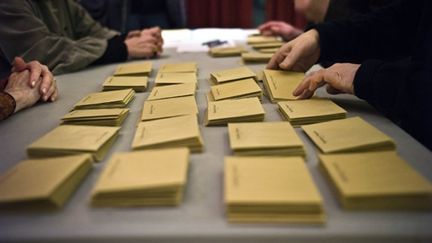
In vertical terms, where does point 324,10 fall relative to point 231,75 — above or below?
above

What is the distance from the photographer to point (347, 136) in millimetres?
689

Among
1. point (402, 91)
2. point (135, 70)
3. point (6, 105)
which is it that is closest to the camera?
point (402, 91)

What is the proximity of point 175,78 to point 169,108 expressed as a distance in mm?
321

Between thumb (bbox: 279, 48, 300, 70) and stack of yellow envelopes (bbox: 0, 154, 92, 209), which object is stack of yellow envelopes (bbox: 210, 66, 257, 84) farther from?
→ stack of yellow envelopes (bbox: 0, 154, 92, 209)

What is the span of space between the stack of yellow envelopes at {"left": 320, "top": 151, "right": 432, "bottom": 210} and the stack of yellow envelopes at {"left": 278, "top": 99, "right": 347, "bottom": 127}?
0.74 feet

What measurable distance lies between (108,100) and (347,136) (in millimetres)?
574

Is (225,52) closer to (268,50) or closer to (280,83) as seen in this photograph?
(268,50)

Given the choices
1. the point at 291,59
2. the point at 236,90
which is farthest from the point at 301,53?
the point at 236,90

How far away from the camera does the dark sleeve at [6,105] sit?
899 mm

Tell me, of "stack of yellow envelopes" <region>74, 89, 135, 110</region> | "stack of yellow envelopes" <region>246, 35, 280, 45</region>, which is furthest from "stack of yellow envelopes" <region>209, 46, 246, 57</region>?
"stack of yellow envelopes" <region>74, 89, 135, 110</region>

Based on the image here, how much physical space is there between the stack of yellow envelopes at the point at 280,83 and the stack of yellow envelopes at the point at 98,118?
0.38 metres

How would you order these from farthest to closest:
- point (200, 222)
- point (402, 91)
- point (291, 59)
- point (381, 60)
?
point (291, 59)
point (381, 60)
point (402, 91)
point (200, 222)

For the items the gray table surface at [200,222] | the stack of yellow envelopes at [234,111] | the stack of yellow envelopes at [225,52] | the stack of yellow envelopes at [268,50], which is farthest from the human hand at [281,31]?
the gray table surface at [200,222]

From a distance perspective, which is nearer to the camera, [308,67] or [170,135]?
[170,135]
